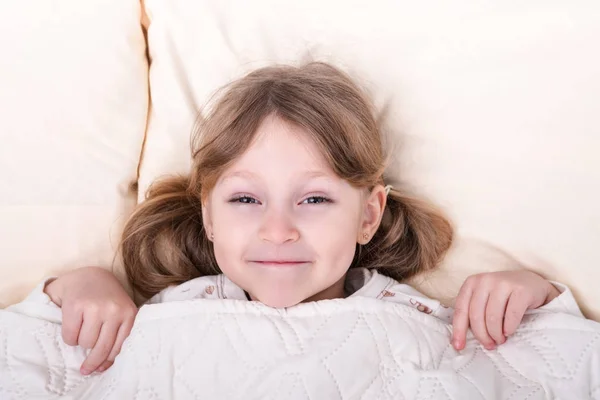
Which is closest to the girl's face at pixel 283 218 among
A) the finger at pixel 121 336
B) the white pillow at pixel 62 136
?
the finger at pixel 121 336

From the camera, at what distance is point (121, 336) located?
1.17m

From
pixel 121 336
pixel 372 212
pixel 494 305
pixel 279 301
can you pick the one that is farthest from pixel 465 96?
pixel 121 336

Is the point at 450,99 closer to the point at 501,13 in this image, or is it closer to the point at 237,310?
the point at 501,13

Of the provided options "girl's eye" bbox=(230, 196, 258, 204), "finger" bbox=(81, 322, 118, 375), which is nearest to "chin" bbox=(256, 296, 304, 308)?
"girl's eye" bbox=(230, 196, 258, 204)

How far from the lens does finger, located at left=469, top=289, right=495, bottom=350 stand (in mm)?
1149

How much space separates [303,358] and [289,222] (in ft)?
0.66

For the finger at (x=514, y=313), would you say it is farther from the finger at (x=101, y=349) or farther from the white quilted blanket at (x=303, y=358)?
the finger at (x=101, y=349)

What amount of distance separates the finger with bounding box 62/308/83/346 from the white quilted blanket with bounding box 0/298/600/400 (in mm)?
20

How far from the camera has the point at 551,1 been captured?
1.18 m

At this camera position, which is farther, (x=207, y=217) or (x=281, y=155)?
(x=207, y=217)

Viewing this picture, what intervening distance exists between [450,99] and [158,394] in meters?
0.68

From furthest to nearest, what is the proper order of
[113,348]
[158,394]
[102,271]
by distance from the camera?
1. [102,271]
2. [113,348]
3. [158,394]

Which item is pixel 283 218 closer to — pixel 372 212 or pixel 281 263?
pixel 281 263

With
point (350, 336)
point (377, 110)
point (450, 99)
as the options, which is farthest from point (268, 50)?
point (350, 336)
